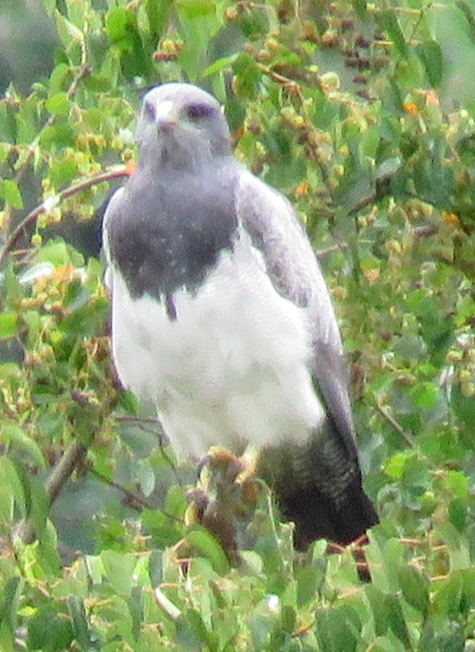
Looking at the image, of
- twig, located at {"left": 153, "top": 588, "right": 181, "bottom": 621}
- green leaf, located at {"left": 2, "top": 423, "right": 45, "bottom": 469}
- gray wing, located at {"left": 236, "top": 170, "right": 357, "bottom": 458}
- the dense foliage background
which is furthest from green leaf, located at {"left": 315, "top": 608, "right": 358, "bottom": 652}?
gray wing, located at {"left": 236, "top": 170, "right": 357, "bottom": 458}

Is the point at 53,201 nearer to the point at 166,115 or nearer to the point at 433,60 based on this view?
the point at 166,115

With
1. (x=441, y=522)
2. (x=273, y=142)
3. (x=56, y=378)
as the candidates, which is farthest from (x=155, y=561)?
(x=273, y=142)

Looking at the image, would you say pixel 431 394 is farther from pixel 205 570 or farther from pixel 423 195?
pixel 205 570

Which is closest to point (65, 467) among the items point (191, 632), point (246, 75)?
point (246, 75)

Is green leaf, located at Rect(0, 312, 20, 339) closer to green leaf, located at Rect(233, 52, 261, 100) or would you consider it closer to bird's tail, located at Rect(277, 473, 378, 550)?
green leaf, located at Rect(233, 52, 261, 100)

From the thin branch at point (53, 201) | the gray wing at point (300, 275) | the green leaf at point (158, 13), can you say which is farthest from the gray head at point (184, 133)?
the green leaf at point (158, 13)

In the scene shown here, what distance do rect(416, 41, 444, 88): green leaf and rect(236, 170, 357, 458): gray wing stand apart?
525mm

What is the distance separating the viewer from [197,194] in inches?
137

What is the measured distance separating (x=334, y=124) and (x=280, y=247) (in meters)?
0.43

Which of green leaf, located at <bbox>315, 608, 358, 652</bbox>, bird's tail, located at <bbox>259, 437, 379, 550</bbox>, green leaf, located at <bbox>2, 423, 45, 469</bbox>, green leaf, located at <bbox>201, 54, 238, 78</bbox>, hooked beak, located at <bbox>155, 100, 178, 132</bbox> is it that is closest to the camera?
green leaf, located at <bbox>315, 608, 358, 652</bbox>

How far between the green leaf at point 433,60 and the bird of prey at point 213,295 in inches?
20.7

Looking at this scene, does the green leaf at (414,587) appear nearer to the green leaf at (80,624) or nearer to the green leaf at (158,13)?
the green leaf at (80,624)

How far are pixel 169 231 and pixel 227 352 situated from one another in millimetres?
287

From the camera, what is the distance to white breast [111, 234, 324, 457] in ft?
11.1
